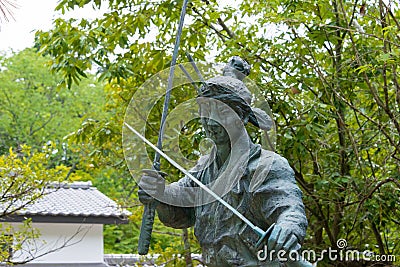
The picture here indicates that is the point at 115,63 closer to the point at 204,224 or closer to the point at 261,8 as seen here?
the point at 261,8

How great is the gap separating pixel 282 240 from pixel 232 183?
0.70 meters

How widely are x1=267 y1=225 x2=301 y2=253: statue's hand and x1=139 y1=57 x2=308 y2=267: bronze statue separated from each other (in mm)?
260

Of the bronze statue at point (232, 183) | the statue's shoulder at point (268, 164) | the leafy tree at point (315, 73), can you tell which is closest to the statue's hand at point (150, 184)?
the bronze statue at point (232, 183)

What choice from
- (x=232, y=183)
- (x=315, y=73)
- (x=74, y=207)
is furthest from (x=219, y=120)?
(x=74, y=207)

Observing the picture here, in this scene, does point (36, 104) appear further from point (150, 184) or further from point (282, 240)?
point (282, 240)

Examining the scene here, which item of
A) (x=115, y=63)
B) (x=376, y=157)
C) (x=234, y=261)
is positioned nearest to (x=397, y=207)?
(x=376, y=157)

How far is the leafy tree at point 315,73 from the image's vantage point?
7762 millimetres

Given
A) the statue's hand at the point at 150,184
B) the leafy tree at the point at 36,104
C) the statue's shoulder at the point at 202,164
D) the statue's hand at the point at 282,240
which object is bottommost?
the statue's hand at the point at 282,240

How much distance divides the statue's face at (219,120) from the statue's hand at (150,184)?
36 cm

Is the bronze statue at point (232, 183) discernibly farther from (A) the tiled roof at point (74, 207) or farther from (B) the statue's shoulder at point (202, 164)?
(A) the tiled roof at point (74, 207)

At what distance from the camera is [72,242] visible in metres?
15.5

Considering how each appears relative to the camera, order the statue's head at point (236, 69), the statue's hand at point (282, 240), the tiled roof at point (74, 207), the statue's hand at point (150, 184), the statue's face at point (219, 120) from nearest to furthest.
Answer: the statue's hand at point (282, 240) → the statue's hand at point (150, 184) → the statue's face at point (219, 120) → the statue's head at point (236, 69) → the tiled roof at point (74, 207)

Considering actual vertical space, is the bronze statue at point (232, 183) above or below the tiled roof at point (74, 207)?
below

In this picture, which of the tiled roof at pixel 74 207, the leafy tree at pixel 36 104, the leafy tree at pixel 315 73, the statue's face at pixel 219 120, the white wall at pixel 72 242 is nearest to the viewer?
the statue's face at pixel 219 120
